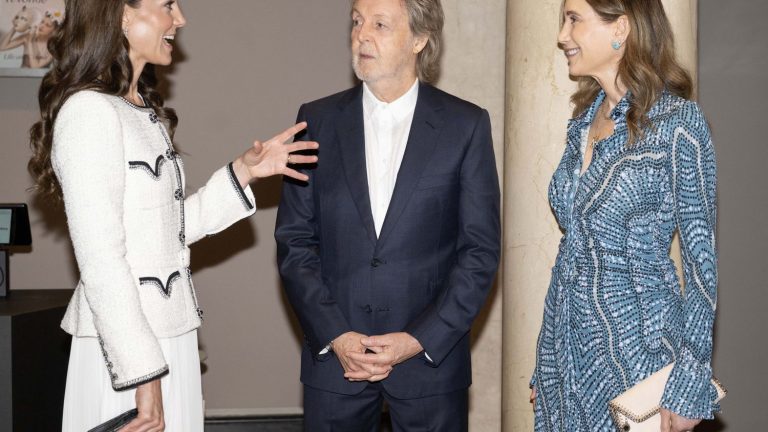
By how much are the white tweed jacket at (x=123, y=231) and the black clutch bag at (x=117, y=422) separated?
83 mm

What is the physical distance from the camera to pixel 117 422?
84.0 inches

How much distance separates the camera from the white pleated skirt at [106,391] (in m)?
2.22

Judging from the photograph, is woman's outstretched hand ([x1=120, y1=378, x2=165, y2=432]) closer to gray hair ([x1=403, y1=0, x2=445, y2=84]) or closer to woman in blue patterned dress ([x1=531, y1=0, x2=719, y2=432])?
woman in blue patterned dress ([x1=531, y1=0, x2=719, y2=432])

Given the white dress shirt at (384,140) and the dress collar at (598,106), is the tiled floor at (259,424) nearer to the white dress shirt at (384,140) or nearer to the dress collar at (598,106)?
the white dress shirt at (384,140)

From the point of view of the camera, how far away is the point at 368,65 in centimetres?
279

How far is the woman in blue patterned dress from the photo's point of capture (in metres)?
2.15

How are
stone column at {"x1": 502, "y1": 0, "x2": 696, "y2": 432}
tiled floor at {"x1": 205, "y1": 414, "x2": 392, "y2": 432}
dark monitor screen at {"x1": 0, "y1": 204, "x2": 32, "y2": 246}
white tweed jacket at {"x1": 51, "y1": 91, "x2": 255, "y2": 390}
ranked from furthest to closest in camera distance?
tiled floor at {"x1": 205, "y1": 414, "x2": 392, "y2": 432}
dark monitor screen at {"x1": 0, "y1": 204, "x2": 32, "y2": 246}
stone column at {"x1": 502, "y1": 0, "x2": 696, "y2": 432}
white tweed jacket at {"x1": 51, "y1": 91, "x2": 255, "y2": 390}

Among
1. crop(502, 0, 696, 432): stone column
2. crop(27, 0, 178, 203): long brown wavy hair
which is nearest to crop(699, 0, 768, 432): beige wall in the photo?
crop(502, 0, 696, 432): stone column

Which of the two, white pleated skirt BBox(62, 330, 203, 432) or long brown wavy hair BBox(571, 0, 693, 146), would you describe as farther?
long brown wavy hair BBox(571, 0, 693, 146)

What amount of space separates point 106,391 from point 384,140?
3.87 ft

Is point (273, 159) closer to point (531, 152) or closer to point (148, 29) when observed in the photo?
point (148, 29)

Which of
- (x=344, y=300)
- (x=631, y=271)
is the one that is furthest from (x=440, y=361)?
(x=631, y=271)

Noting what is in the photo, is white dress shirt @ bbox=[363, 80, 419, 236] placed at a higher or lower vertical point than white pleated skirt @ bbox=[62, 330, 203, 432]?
higher

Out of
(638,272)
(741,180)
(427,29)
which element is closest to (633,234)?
(638,272)
